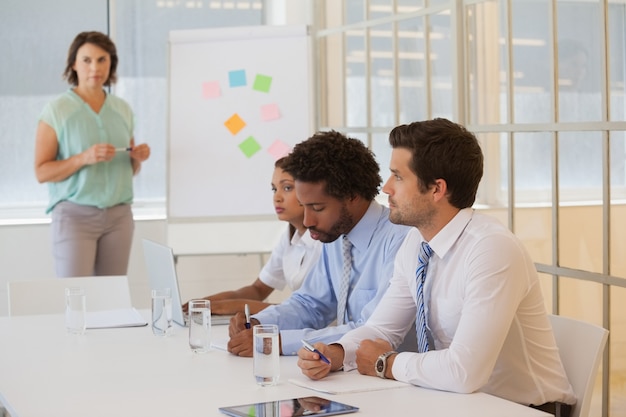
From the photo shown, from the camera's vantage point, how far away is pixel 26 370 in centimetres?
217

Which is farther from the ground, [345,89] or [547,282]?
[345,89]

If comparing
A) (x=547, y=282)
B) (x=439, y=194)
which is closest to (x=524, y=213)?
(x=547, y=282)

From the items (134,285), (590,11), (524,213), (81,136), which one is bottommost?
(134,285)

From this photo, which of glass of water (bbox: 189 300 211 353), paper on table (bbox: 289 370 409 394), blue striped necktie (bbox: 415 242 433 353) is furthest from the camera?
glass of water (bbox: 189 300 211 353)

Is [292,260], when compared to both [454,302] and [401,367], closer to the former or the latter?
[454,302]

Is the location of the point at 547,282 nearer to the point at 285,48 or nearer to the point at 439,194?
the point at 439,194

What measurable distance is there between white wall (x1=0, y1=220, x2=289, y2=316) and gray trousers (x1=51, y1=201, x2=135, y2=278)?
808 millimetres

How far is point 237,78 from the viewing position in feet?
15.4

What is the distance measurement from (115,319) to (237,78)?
6.85 ft

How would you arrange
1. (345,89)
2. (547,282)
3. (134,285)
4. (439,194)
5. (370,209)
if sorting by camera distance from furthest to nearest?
(134,285), (345,89), (547,282), (370,209), (439,194)

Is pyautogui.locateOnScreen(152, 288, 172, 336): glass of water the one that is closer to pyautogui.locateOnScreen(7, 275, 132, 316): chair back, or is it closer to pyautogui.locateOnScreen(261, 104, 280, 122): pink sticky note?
pyautogui.locateOnScreen(7, 275, 132, 316): chair back

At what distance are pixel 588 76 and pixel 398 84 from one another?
53.3 inches

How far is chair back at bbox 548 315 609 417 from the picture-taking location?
6.66 ft

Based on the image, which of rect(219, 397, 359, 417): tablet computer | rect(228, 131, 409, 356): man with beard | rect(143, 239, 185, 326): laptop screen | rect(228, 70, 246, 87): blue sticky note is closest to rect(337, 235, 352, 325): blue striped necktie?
rect(228, 131, 409, 356): man with beard
